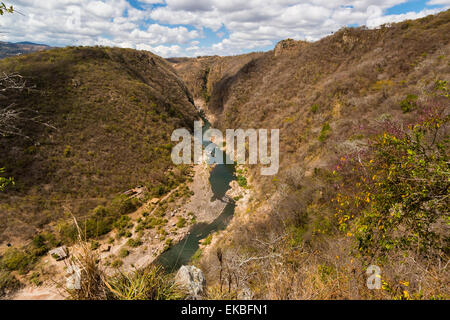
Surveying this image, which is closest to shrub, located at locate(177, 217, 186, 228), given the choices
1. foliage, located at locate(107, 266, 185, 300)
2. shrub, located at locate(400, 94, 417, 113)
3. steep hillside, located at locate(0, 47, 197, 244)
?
steep hillside, located at locate(0, 47, 197, 244)

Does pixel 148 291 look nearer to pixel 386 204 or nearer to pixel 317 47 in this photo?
A: pixel 386 204

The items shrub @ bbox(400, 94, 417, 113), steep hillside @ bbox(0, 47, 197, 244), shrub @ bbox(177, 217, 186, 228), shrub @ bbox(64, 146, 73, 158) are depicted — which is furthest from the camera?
shrub @ bbox(64, 146, 73, 158)

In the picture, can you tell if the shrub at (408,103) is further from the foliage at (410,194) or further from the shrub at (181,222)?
the shrub at (181,222)

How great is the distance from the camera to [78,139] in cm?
2550

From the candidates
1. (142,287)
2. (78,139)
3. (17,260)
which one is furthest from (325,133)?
(78,139)

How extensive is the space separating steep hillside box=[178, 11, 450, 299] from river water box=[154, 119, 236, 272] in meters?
2.11

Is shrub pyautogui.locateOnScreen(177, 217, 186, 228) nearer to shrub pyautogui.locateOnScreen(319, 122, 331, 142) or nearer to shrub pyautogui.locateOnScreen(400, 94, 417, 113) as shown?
shrub pyautogui.locateOnScreen(319, 122, 331, 142)

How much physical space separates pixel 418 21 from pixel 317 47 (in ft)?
54.1

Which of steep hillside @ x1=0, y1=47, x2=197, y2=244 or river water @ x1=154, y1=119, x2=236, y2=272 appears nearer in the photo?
river water @ x1=154, y1=119, x2=236, y2=272

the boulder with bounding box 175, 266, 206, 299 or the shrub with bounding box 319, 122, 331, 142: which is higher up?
the shrub with bounding box 319, 122, 331, 142

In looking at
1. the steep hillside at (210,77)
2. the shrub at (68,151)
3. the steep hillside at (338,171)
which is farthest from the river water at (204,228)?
the steep hillside at (210,77)

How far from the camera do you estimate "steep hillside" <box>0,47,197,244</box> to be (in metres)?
19.1

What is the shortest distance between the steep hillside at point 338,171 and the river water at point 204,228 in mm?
2105
